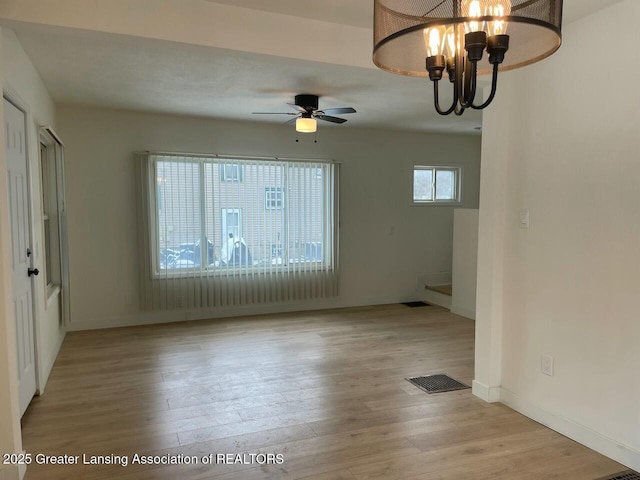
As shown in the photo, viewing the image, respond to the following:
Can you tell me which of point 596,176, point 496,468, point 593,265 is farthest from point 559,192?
point 496,468

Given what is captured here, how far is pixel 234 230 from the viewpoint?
5699 millimetres

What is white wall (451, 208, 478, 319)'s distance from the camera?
18.3 feet

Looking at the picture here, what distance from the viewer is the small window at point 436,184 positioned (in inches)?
269

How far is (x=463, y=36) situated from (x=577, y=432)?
2.44 meters

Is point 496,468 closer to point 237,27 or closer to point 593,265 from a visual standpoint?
point 593,265

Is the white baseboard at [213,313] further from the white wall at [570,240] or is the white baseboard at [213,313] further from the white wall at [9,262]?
the white wall at [570,240]

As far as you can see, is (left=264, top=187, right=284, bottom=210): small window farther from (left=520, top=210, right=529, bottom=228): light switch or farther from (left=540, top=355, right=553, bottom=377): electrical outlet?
(left=540, top=355, right=553, bottom=377): electrical outlet

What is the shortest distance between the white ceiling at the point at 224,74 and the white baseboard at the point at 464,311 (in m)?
2.42

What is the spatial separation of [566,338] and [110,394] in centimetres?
319

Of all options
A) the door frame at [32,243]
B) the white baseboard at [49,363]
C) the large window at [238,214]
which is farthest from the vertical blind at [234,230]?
the door frame at [32,243]

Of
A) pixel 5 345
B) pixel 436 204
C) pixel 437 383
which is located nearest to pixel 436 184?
pixel 436 204

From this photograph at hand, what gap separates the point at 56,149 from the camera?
4469 mm

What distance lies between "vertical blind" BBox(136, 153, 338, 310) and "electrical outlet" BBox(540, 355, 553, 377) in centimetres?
360

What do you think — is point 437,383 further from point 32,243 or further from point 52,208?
point 52,208
